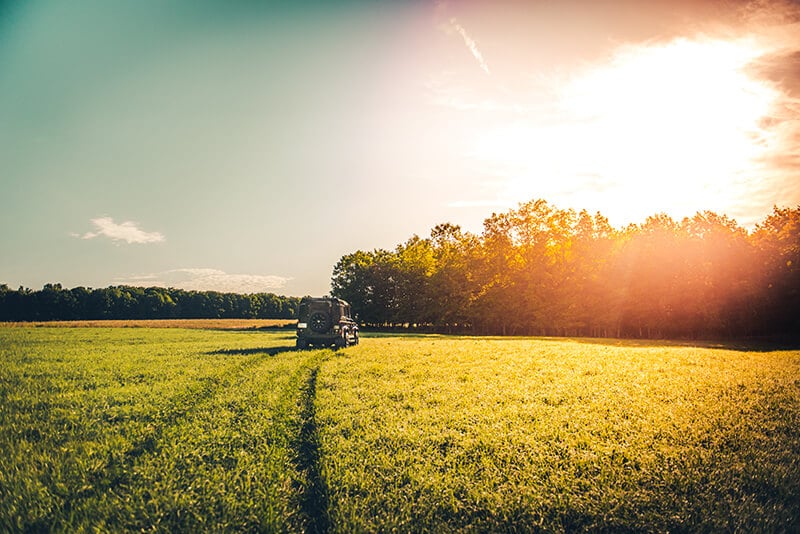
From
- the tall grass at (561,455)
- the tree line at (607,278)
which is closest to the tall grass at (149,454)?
the tall grass at (561,455)

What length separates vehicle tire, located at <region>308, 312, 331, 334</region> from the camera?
90.0 ft

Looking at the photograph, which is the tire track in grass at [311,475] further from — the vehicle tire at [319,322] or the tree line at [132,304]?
the tree line at [132,304]

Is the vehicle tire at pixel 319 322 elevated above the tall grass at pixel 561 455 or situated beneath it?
elevated above

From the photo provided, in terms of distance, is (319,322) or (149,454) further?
(319,322)

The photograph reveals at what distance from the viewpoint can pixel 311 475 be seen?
6770 mm

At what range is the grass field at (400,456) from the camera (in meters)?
5.65

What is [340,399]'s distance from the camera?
1173 centimetres

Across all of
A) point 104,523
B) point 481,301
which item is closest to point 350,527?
point 104,523

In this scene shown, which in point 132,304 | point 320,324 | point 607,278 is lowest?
point 132,304

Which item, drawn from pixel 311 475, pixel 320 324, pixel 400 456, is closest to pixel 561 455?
pixel 400 456

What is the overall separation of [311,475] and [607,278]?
224 ft

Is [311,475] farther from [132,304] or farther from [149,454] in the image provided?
[132,304]

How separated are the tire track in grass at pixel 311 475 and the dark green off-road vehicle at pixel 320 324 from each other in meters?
16.5

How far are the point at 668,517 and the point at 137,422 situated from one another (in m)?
11.1
